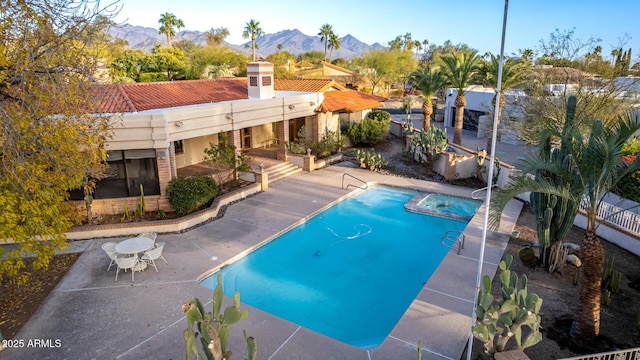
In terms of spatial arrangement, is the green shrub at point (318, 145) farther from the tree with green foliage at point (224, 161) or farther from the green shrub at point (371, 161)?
the tree with green foliage at point (224, 161)

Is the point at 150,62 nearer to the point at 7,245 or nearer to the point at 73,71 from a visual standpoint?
the point at 7,245

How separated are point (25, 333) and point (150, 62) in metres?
49.7

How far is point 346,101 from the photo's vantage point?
96.1 feet

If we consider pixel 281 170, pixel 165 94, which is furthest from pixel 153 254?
pixel 165 94

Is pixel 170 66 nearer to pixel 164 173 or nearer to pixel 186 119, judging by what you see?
pixel 186 119

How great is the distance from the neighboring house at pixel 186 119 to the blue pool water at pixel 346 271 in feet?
20.3

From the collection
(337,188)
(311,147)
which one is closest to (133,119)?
(337,188)

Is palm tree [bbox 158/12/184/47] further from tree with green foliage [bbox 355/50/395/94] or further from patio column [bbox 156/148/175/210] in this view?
patio column [bbox 156/148/175/210]

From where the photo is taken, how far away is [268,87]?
2514 centimetres

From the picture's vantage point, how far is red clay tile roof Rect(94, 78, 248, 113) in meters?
18.9

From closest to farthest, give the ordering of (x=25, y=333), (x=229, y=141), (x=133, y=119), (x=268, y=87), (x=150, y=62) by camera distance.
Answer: (x=25, y=333) → (x=133, y=119) → (x=229, y=141) → (x=268, y=87) → (x=150, y=62)

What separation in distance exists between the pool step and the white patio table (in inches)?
383

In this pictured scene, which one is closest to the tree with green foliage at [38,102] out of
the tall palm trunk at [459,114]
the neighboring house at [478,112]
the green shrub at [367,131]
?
the green shrub at [367,131]

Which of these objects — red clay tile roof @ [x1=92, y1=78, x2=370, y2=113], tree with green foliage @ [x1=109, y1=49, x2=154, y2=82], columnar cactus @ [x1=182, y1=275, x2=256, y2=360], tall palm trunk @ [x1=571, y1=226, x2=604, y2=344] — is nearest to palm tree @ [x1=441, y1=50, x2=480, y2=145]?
red clay tile roof @ [x1=92, y1=78, x2=370, y2=113]
